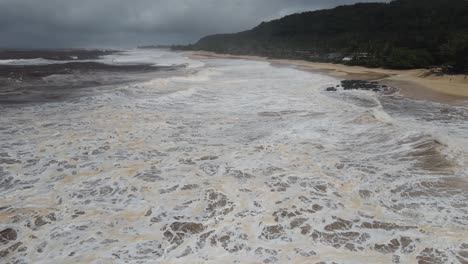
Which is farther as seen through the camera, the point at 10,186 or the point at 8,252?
the point at 10,186

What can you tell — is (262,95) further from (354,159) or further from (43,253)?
(43,253)

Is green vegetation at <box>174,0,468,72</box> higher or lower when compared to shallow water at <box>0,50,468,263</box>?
higher

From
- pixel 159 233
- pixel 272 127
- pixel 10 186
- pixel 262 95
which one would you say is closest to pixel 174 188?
pixel 159 233

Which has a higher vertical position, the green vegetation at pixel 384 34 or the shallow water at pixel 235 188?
the green vegetation at pixel 384 34

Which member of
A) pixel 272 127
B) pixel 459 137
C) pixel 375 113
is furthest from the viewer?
pixel 375 113

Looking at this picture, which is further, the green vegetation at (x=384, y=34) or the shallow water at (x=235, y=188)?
the green vegetation at (x=384, y=34)
